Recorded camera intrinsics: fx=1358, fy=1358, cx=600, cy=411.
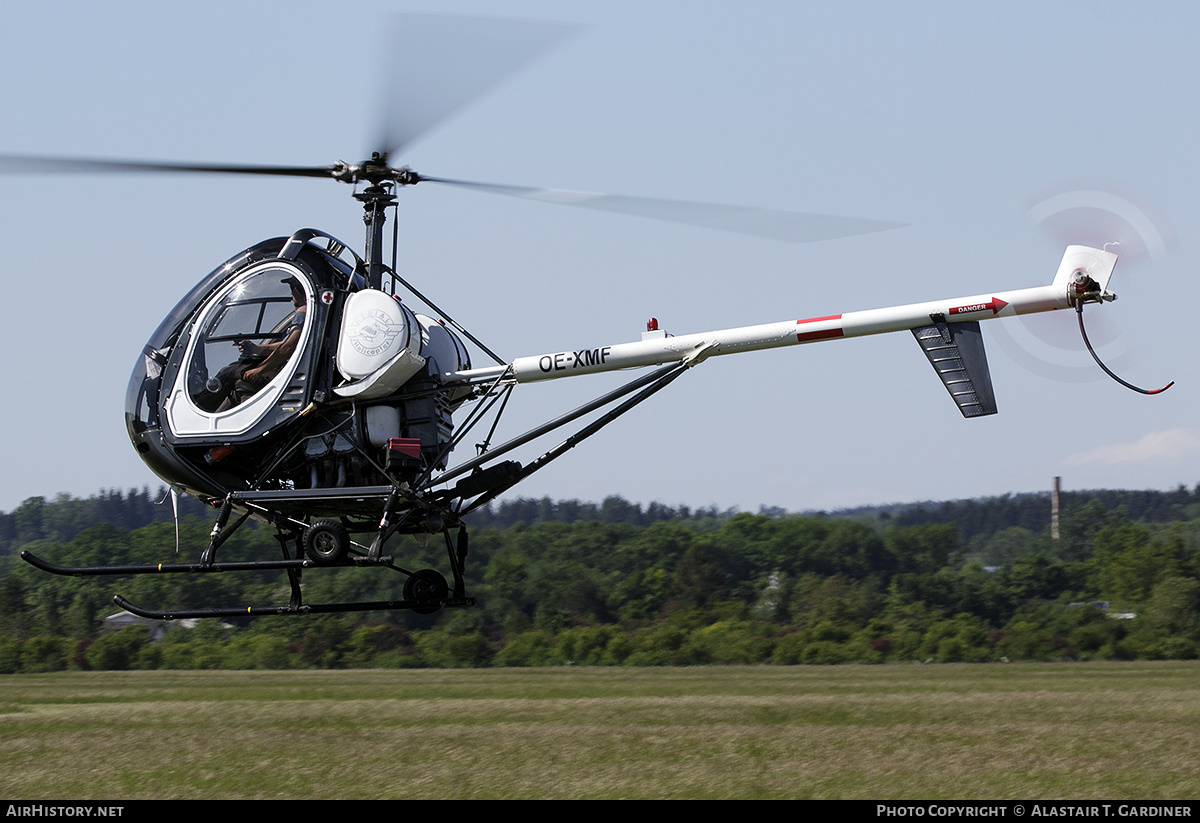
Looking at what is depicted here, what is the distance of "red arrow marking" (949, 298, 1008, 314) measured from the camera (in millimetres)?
11953

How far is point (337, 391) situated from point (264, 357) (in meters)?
0.83

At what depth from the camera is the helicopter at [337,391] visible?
1255cm

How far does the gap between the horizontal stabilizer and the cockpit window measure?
19.2ft

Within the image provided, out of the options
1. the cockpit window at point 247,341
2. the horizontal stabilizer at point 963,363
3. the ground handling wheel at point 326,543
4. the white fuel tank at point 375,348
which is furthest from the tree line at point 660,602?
the horizontal stabilizer at point 963,363

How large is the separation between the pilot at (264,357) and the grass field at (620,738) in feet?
23.6

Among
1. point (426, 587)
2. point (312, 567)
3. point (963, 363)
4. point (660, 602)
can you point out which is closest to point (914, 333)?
point (963, 363)

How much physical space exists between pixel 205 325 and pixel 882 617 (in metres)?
39.1

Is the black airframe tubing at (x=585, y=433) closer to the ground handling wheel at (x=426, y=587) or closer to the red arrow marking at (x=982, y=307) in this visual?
the ground handling wheel at (x=426, y=587)

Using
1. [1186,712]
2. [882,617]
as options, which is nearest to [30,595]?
[882,617]

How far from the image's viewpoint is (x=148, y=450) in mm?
13203

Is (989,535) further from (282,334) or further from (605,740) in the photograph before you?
(282,334)

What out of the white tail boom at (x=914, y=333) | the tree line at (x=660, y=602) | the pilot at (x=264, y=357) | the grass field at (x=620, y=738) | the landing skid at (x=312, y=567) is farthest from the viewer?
the tree line at (x=660, y=602)

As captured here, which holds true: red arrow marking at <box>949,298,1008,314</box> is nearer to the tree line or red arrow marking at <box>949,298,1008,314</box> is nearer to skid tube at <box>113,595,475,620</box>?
skid tube at <box>113,595,475,620</box>

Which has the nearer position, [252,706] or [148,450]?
[148,450]
